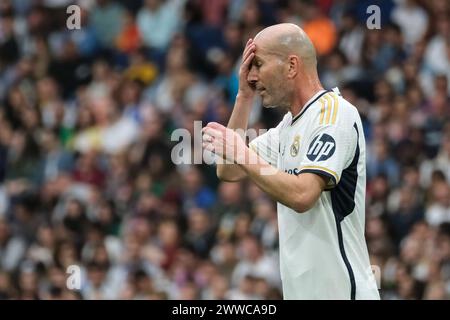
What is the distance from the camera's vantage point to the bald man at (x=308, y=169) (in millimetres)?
5859

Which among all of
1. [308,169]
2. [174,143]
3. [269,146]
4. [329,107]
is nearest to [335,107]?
[329,107]

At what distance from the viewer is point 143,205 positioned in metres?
12.9

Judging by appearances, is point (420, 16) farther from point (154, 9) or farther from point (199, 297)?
point (199, 297)

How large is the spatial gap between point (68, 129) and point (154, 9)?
2267 millimetres

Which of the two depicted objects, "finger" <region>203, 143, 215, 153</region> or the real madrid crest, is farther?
the real madrid crest

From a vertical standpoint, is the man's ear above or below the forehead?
below

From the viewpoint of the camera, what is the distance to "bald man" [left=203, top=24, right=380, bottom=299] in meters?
5.86

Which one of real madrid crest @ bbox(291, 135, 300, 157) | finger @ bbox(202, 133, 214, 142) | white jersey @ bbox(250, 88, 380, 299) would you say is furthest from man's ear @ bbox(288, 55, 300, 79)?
finger @ bbox(202, 133, 214, 142)

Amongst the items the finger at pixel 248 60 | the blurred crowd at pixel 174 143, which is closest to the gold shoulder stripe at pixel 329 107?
the finger at pixel 248 60

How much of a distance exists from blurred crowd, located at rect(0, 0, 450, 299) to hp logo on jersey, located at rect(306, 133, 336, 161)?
460 cm

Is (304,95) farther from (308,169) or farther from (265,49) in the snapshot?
(308,169)

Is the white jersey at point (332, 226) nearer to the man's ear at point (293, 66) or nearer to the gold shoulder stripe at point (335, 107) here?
the gold shoulder stripe at point (335, 107)

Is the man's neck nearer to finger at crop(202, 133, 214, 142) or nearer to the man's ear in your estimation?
the man's ear
